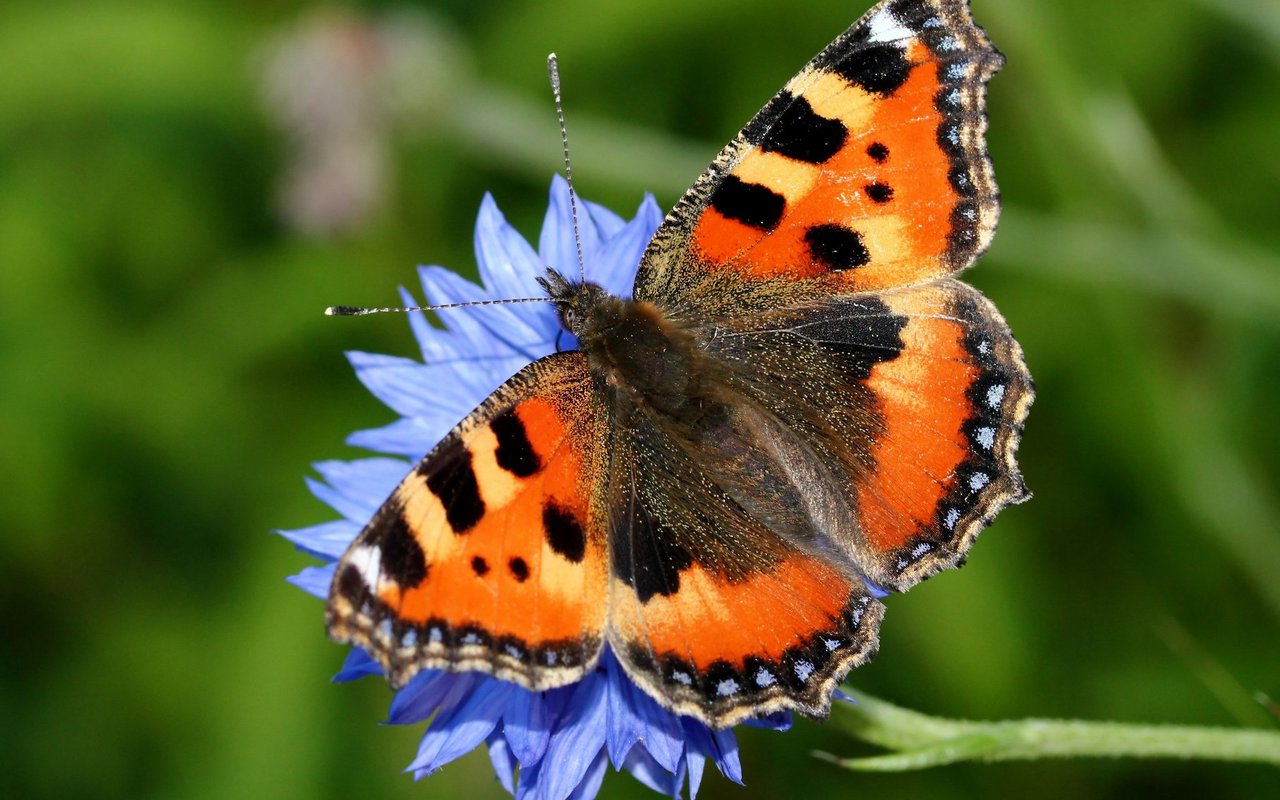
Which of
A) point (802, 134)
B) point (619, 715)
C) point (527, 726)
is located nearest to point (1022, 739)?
point (619, 715)

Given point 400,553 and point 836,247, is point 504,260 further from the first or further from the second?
point 400,553

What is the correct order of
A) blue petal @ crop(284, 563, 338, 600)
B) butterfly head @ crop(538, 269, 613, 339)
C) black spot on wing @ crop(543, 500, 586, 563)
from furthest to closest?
1. butterfly head @ crop(538, 269, 613, 339)
2. blue petal @ crop(284, 563, 338, 600)
3. black spot on wing @ crop(543, 500, 586, 563)

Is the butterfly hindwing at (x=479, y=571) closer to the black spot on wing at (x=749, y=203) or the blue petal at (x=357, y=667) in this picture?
the blue petal at (x=357, y=667)

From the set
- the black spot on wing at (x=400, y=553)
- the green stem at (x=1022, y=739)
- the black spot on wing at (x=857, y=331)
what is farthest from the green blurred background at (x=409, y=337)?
the black spot on wing at (x=400, y=553)

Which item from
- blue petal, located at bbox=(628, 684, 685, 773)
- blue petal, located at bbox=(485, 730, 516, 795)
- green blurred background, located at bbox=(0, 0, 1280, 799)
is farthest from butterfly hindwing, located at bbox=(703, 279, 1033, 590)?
green blurred background, located at bbox=(0, 0, 1280, 799)

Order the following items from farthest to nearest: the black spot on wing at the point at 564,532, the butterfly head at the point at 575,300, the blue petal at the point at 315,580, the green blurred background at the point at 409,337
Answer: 1. the green blurred background at the point at 409,337
2. the butterfly head at the point at 575,300
3. the blue petal at the point at 315,580
4. the black spot on wing at the point at 564,532

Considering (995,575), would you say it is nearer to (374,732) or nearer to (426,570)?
(374,732)

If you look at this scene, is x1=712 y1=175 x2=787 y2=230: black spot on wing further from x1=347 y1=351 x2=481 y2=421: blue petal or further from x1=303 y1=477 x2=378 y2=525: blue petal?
x1=303 y1=477 x2=378 y2=525: blue petal
